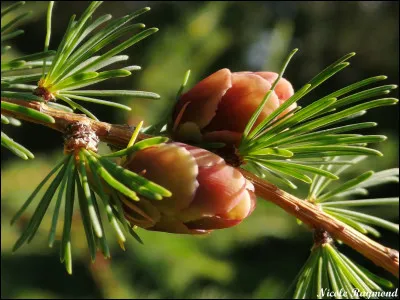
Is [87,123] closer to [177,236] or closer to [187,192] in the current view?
[187,192]

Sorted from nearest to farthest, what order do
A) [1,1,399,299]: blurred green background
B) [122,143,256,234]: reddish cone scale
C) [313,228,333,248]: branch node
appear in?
1. [122,143,256,234]: reddish cone scale
2. [313,228,333,248]: branch node
3. [1,1,399,299]: blurred green background

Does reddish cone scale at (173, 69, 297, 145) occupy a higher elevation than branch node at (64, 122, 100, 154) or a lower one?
higher

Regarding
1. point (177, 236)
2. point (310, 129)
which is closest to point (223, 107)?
point (310, 129)

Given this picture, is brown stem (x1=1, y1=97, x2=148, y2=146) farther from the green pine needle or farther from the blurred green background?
the blurred green background

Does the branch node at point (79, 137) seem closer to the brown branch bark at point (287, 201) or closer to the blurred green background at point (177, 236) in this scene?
the brown branch bark at point (287, 201)

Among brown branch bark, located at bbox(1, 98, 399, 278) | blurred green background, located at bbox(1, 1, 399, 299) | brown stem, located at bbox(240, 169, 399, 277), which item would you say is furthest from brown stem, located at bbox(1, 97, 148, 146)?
blurred green background, located at bbox(1, 1, 399, 299)

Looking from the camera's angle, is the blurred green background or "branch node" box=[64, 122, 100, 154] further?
the blurred green background

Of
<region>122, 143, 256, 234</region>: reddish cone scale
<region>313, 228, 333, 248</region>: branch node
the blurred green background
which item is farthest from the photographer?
the blurred green background

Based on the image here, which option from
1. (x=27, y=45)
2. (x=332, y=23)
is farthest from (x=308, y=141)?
(x=332, y=23)
